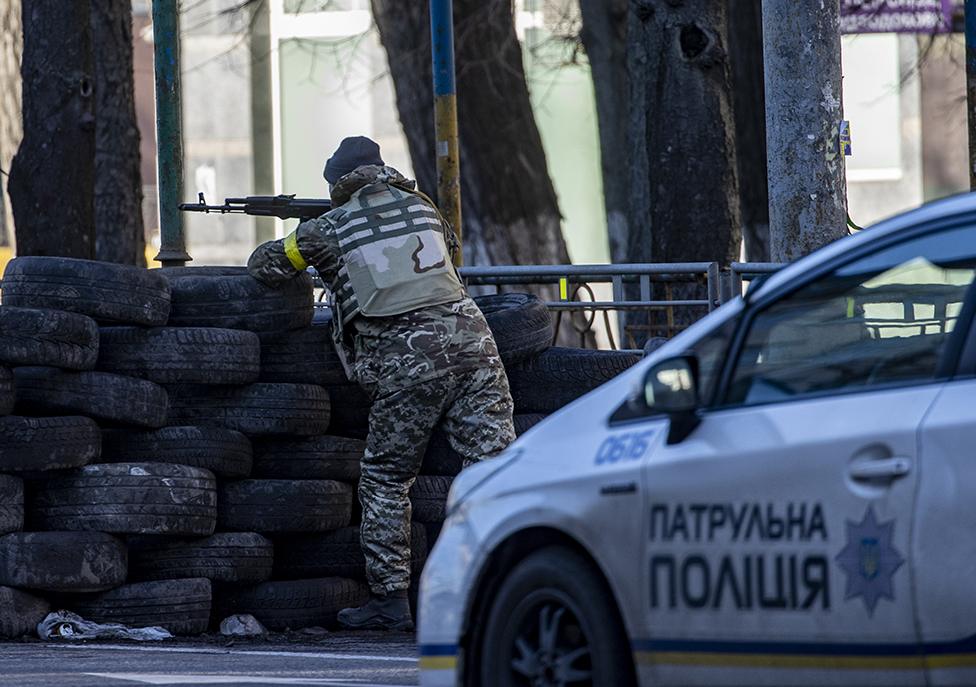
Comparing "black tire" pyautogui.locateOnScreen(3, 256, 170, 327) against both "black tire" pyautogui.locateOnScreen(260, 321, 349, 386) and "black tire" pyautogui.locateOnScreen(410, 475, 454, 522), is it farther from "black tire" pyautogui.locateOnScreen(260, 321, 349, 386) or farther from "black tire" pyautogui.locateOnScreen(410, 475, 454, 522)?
"black tire" pyautogui.locateOnScreen(410, 475, 454, 522)

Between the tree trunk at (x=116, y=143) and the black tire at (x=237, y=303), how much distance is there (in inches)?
246

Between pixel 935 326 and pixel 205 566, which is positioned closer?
pixel 935 326

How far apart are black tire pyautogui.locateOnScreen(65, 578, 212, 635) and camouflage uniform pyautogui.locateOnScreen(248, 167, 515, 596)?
78 cm

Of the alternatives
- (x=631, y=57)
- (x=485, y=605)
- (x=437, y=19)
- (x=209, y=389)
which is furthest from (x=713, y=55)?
(x=485, y=605)

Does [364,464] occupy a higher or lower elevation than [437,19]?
lower

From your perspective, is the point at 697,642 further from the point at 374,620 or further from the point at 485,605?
the point at 374,620

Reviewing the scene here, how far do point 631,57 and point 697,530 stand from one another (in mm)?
10680

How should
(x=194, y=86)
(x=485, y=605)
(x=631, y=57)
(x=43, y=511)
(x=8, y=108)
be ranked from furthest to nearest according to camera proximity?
1. (x=194, y=86)
2. (x=8, y=108)
3. (x=631, y=57)
4. (x=43, y=511)
5. (x=485, y=605)

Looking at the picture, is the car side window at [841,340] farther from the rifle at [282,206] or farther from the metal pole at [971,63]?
the metal pole at [971,63]

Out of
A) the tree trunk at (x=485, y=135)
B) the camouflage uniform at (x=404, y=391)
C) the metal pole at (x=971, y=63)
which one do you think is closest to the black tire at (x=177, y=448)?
the camouflage uniform at (x=404, y=391)

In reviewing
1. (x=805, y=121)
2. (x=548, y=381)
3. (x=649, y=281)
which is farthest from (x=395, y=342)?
(x=649, y=281)

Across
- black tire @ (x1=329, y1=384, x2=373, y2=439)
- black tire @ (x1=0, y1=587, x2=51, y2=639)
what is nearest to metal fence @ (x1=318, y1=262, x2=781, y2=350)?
black tire @ (x1=329, y1=384, x2=373, y2=439)

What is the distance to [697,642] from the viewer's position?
4.53m

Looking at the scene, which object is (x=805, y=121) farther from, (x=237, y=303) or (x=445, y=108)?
(x=445, y=108)
